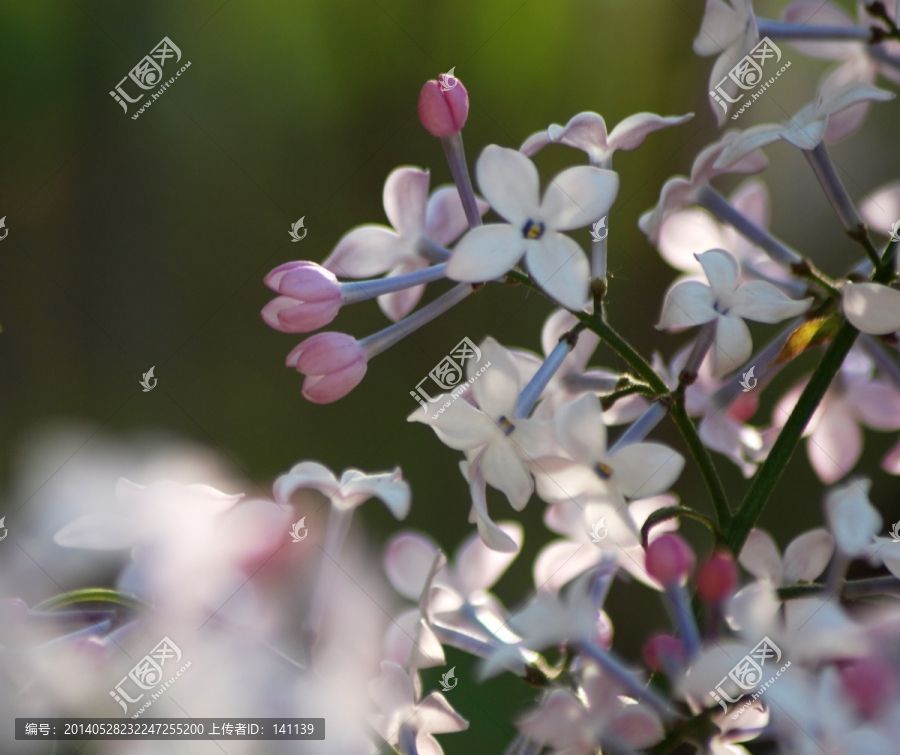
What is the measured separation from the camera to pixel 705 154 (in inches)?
14.7

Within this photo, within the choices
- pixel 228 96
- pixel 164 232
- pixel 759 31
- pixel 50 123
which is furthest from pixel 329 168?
pixel 759 31

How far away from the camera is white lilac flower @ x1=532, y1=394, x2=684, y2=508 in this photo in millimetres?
313

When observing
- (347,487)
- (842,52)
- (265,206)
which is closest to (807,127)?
(842,52)

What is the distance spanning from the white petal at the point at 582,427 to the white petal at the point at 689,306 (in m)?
0.06

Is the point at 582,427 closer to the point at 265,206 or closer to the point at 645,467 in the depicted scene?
the point at 645,467

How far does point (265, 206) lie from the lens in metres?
1.55

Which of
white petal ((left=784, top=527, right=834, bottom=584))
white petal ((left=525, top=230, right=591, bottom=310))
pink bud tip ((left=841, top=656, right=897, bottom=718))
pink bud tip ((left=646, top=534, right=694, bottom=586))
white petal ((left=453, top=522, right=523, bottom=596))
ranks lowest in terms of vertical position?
white petal ((left=784, top=527, right=834, bottom=584))

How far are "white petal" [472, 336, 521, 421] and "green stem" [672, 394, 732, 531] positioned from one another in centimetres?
8

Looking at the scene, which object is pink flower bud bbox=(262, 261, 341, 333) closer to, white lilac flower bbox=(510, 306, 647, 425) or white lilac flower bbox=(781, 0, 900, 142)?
white lilac flower bbox=(510, 306, 647, 425)

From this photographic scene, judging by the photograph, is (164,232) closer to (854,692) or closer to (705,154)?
(705,154)

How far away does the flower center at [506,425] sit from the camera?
13.3 inches

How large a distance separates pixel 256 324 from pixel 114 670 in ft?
4.18

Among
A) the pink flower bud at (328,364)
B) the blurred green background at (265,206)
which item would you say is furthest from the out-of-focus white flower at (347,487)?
the blurred green background at (265,206)

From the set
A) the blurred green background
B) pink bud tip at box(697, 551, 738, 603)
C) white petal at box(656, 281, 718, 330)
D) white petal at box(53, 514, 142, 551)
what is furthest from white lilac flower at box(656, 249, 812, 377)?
the blurred green background
